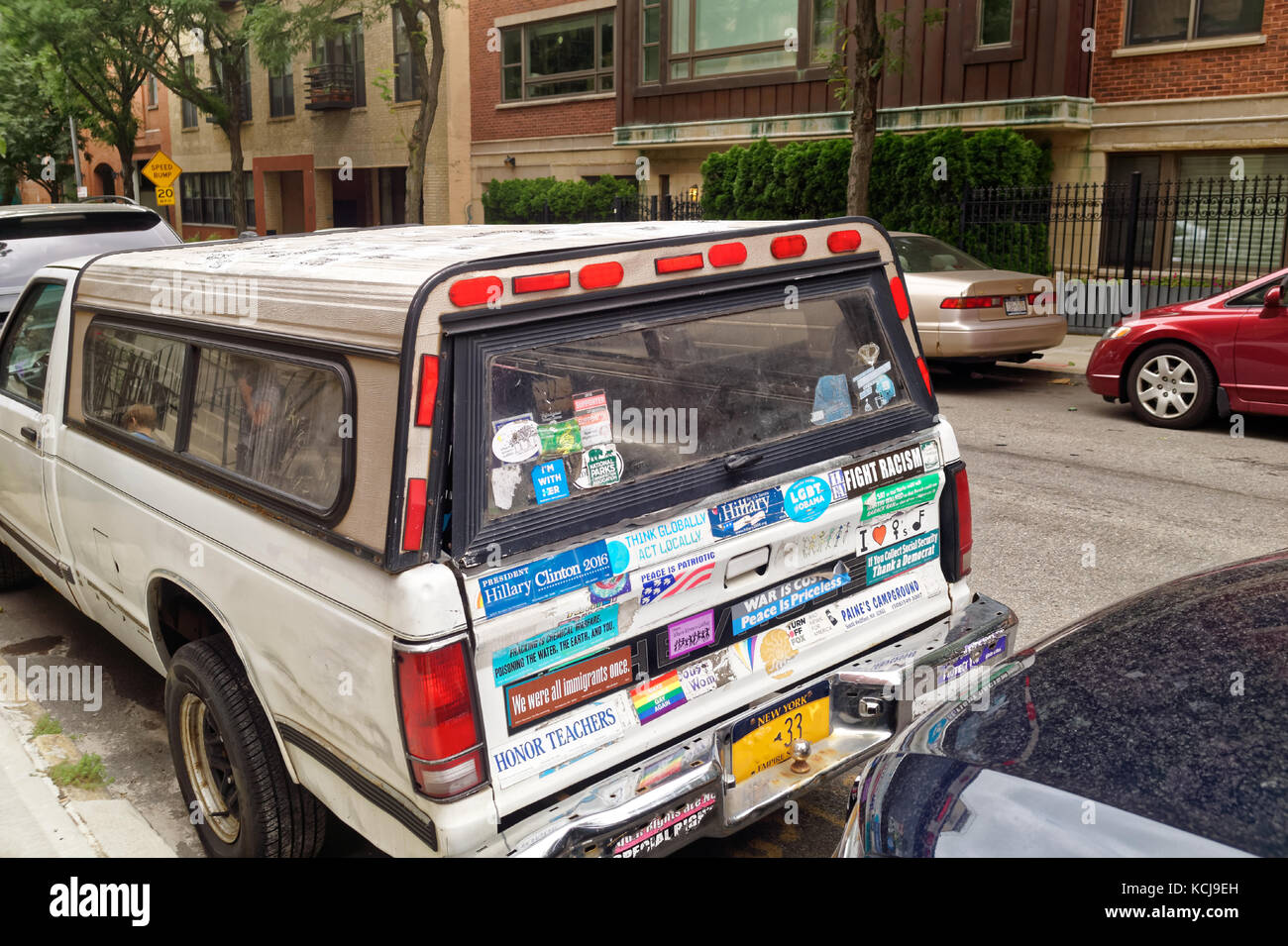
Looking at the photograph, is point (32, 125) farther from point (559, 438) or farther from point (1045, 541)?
point (559, 438)

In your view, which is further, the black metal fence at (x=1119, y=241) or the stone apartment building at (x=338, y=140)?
the stone apartment building at (x=338, y=140)

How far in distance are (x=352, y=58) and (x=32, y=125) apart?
1699 cm

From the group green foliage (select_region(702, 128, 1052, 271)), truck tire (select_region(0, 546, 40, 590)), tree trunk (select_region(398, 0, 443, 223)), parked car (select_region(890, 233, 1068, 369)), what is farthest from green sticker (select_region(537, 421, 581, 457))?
tree trunk (select_region(398, 0, 443, 223))

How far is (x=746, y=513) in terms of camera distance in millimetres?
3236

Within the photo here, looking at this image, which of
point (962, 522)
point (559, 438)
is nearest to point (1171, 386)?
point (962, 522)

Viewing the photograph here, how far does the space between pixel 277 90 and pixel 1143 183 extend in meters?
28.4

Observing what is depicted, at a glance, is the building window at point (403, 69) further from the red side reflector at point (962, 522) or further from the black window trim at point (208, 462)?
the red side reflector at point (962, 522)

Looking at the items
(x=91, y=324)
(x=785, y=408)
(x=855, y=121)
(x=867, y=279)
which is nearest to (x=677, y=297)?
(x=785, y=408)

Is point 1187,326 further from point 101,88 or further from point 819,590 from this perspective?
point 101,88

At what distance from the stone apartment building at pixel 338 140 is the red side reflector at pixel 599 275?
940 inches

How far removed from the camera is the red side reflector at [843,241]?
3.57 meters

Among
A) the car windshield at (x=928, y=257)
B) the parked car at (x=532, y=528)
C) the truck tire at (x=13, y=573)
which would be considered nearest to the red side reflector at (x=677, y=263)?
the parked car at (x=532, y=528)

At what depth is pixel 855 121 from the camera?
52.6 ft
